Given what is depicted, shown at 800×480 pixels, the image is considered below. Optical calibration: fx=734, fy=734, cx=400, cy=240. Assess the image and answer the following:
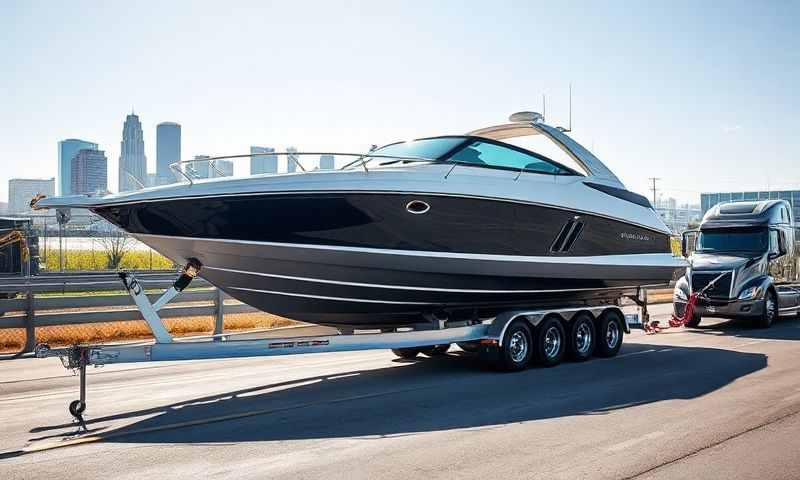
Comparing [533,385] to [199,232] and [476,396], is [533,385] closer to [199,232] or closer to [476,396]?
[476,396]

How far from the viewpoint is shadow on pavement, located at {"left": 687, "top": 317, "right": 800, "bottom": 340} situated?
575 inches

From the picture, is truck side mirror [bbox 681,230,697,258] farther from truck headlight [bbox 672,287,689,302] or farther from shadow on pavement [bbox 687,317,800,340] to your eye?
shadow on pavement [bbox 687,317,800,340]

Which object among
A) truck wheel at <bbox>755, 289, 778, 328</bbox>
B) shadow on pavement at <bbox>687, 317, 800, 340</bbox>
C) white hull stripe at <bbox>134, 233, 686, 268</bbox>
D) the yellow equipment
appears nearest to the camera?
white hull stripe at <bbox>134, 233, 686, 268</bbox>

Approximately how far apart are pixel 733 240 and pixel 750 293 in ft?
5.14

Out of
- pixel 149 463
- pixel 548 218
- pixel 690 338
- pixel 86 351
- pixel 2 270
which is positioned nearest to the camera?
pixel 149 463

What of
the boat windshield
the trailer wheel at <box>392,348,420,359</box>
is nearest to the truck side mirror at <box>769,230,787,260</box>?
the boat windshield

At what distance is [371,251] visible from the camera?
857cm

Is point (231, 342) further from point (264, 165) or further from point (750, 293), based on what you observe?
point (750, 293)

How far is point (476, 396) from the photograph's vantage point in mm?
8289

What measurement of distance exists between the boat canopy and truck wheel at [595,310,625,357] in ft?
6.99

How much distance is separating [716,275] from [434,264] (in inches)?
368

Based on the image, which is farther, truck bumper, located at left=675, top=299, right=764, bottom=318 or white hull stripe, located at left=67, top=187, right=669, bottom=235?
truck bumper, located at left=675, top=299, right=764, bottom=318

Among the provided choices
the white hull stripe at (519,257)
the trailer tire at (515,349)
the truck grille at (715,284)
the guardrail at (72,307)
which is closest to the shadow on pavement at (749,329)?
the truck grille at (715,284)

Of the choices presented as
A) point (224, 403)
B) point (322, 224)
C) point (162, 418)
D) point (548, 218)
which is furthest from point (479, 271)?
point (162, 418)
